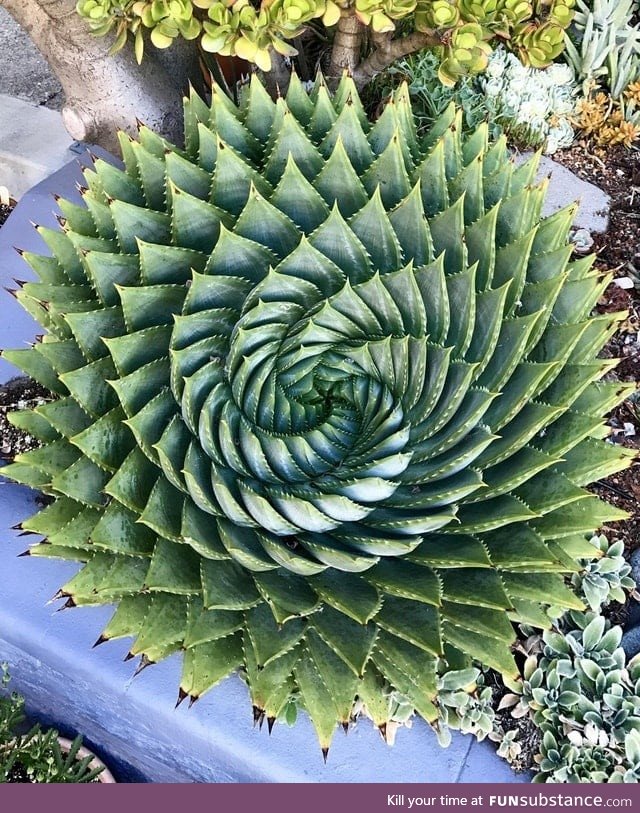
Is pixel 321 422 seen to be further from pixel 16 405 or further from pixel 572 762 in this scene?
pixel 16 405

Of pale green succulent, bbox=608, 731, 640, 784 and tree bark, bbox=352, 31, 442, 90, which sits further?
tree bark, bbox=352, 31, 442, 90

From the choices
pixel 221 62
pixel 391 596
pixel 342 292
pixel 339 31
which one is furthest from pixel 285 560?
pixel 221 62

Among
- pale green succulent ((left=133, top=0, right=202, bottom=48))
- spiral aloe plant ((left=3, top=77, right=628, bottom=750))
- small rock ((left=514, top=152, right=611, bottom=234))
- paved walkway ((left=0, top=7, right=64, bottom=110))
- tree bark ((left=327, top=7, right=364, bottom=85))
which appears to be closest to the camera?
spiral aloe plant ((left=3, top=77, right=628, bottom=750))

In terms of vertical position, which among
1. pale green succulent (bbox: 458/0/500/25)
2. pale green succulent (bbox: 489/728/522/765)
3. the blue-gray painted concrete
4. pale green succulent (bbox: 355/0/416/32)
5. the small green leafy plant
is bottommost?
the small green leafy plant

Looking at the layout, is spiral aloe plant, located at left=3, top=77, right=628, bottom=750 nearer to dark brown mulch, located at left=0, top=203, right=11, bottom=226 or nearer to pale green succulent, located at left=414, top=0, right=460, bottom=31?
pale green succulent, located at left=414, top=0, right=460, bottom=31

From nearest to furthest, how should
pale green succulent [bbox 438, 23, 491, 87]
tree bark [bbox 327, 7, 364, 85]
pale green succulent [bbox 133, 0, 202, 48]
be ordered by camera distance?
pale green succulent [bbox 133, 0, 202, 48] → pale green succulent [bbox 438, 23, 491, 87] → tree bark [bbox 327, 7, 364, 85]

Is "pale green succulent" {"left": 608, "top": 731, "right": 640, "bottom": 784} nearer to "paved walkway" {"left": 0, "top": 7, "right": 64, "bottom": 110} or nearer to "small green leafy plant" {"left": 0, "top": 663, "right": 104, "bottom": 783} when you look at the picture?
"small green leafy plant" {"left": 0, "top": 663, "right": 104, "bottom": 783}

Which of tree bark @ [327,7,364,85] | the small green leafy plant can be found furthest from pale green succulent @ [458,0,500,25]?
the small green leafy plant

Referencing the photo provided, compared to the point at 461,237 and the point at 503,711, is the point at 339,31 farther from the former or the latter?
the point at 503,711

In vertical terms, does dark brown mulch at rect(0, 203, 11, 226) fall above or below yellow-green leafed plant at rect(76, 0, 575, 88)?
below
